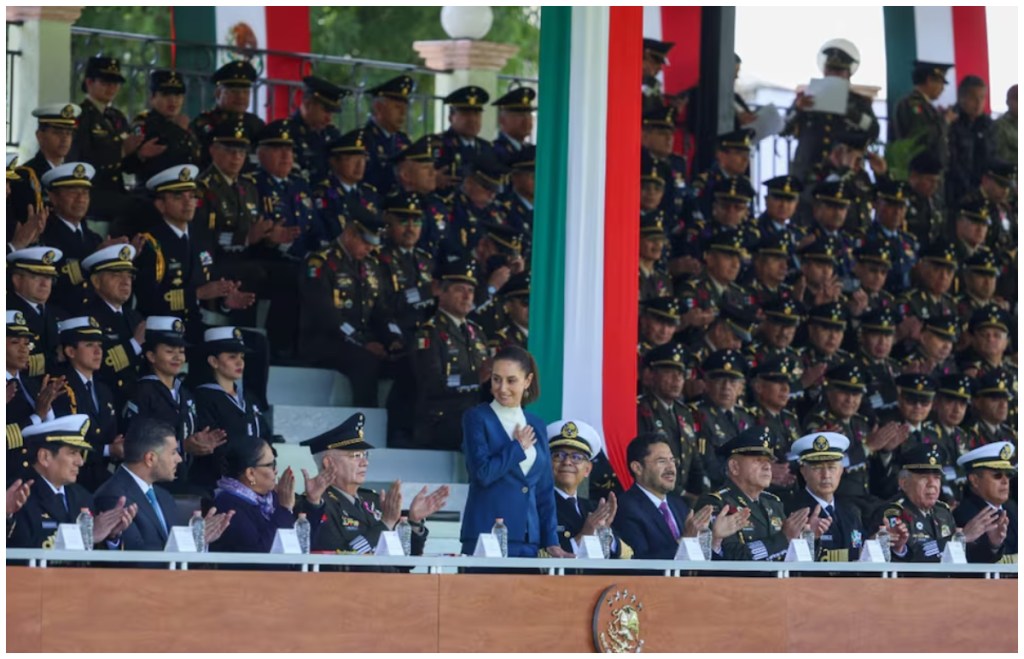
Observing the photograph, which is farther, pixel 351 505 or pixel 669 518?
pixel 669 518

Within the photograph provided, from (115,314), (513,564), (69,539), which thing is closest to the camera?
(69,539)

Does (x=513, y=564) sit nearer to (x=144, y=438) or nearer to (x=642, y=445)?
(x=642, y=445)

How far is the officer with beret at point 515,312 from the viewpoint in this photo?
11688 millimetres

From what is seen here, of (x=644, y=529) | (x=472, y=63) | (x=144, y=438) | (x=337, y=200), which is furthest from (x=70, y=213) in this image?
(x=472, y=63)

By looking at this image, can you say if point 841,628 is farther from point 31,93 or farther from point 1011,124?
point 1011,124

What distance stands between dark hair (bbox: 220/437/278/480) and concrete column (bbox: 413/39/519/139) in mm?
6416

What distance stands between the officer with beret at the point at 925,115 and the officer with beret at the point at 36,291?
7602 millimetres

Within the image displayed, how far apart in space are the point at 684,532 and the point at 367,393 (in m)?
2.46

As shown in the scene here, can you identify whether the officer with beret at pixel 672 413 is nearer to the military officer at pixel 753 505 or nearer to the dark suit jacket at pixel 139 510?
the military officer at pixel 753 505

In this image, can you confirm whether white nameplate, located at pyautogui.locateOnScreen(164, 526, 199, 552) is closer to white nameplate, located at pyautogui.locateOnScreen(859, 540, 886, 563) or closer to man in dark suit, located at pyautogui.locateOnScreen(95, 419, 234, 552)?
man in dark suit, located at pyautogui.locateOnScreen(95, 419, 234, 552)

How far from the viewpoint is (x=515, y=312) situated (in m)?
11.8

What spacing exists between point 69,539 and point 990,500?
16.9ft

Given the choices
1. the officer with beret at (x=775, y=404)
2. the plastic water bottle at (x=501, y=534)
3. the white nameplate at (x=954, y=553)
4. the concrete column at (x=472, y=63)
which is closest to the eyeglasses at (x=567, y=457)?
the plastic water bottle at (x=501, y=534)

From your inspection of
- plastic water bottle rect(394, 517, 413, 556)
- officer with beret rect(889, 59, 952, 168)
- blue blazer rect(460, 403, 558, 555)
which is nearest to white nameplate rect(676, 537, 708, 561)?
blue blazer rect(460, 403, 558, 555)
